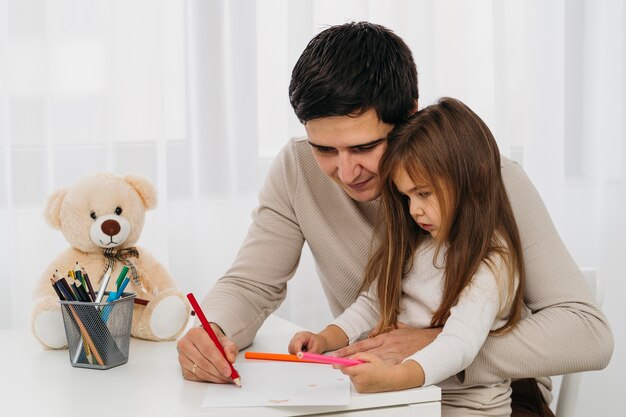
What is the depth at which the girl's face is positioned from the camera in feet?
3.95

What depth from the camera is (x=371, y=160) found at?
127 cm

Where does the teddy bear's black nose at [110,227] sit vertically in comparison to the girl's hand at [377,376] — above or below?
above

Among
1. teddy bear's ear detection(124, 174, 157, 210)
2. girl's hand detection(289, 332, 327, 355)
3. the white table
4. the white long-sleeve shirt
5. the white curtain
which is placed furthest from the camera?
the white curtain

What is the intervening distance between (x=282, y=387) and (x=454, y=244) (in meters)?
0.36

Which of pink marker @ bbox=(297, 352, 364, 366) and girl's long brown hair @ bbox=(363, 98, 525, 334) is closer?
pink marker @ bbox=(297, 352, 364, 366)

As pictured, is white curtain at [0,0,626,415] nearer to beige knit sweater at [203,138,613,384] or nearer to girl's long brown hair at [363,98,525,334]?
beige knit sweater at [203,138,613,384]

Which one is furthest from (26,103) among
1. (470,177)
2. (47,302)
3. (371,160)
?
(470,177)

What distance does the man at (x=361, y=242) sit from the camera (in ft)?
3.86

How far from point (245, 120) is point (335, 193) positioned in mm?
556

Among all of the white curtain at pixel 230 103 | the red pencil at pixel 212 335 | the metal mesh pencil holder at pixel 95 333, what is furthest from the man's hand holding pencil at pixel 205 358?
the white curtain at pixel 230 103

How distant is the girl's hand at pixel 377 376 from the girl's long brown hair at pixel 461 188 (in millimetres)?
212

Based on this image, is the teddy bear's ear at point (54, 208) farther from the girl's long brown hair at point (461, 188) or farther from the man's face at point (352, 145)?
the girl's long brown hair at point (461, 188)

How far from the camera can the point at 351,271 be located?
1.44m

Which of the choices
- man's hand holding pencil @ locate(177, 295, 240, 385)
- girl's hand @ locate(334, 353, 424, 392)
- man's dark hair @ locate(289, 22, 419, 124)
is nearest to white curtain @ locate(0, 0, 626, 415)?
man's dark hair @ locate(289, 22, 419, 124)
